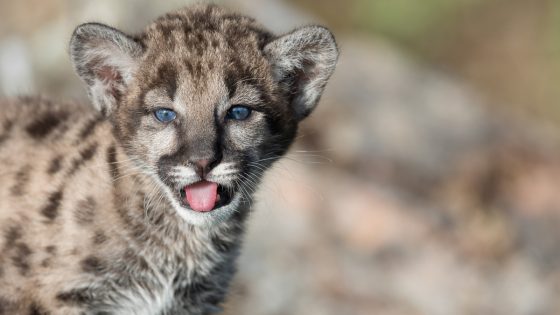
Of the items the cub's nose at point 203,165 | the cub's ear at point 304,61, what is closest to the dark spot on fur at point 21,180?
the cub's nose at point 203,165

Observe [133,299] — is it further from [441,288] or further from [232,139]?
[441,288]

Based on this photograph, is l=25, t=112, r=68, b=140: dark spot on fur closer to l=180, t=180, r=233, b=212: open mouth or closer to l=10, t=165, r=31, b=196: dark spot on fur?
l=10, t=165, r=31, b=196: dark spot on fur

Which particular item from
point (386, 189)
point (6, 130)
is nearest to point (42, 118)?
point (6, 130)

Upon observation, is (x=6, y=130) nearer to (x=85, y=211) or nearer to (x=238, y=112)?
(x=85, y=211)

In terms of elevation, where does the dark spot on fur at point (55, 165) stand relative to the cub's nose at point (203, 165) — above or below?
below

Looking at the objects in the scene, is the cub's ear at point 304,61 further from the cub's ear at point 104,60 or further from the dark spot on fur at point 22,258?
the dark spot on fur at point 22,258

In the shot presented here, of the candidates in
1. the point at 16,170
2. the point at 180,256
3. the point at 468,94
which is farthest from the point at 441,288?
the point at 16,170

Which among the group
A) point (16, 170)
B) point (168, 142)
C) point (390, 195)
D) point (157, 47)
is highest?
point (157, 47)
